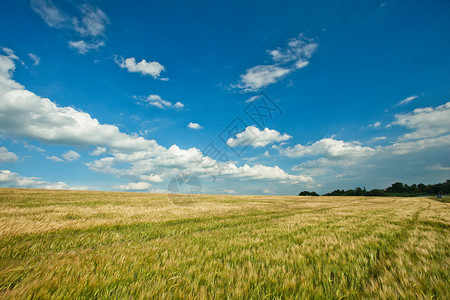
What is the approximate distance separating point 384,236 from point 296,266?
4605mm

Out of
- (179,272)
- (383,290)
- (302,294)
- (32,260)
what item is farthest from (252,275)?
(32,260)

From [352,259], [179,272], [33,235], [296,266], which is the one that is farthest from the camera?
[33,235]

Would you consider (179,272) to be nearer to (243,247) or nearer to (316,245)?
(243,247)

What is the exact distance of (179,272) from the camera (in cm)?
289

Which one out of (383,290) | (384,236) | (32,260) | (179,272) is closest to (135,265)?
(179,272)

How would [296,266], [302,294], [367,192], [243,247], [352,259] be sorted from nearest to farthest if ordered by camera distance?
[302,294] → [296,266] → [352,259] → [243,247] → [367,192]

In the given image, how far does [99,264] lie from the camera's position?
10.4 feet

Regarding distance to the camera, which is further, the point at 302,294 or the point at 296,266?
the point at 296,266

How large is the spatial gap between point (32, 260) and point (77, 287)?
94.9 inches

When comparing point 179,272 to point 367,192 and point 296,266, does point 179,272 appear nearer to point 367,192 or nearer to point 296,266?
point 296,266

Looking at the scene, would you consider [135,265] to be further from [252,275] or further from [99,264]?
[252,275]

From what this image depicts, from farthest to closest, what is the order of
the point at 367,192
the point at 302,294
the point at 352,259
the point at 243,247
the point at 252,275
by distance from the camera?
the point at 367,192 < the point at 243,247 < the point at 352,259 < the point at 252,275 < the point at 302,294

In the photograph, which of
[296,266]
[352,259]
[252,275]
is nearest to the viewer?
[252,275]

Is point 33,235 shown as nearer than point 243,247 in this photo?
No
